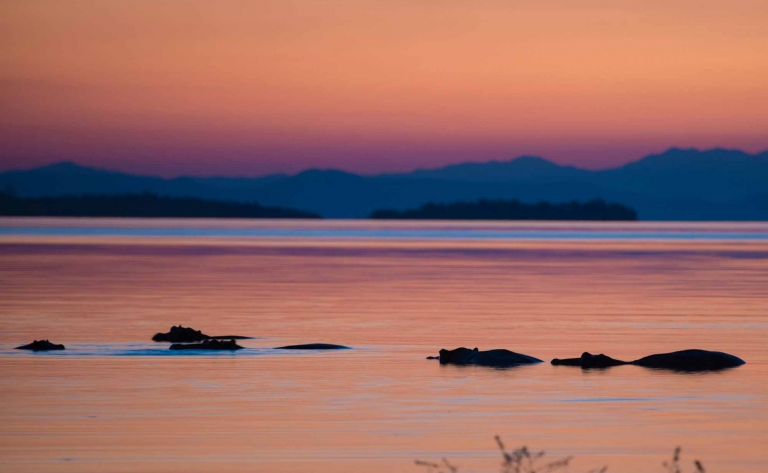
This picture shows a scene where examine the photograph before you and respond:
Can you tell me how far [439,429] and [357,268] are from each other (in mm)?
45800

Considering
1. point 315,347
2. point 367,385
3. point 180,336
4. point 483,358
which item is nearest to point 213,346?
point 180,336

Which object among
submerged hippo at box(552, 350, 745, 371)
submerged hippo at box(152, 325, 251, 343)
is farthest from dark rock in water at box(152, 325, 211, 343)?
submerged hippo at box(552, 350, 745, 371)

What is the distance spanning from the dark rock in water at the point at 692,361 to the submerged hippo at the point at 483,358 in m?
2.00

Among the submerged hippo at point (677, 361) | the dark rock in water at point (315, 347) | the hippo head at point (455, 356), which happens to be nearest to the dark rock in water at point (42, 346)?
the dark rock in water at point (315, 347)

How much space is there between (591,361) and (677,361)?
159cm

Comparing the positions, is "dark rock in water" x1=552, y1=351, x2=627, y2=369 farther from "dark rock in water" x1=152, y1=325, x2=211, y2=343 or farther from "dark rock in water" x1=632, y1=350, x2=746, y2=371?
"dark rock in water" x1=152, y1=325, x2=211, y2=343

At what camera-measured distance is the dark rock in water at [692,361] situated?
22.9 m

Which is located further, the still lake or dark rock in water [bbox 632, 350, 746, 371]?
dark rock in water [bbox 632, 350, 746, 371]

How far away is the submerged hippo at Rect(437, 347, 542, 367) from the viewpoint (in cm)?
2322

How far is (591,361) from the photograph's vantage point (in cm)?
2273

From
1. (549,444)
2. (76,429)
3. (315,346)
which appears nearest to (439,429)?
(549,444)

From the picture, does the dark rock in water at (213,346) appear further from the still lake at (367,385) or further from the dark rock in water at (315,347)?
the dark rock in water at (315,347)

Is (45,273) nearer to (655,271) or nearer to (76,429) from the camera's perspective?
(655,271)

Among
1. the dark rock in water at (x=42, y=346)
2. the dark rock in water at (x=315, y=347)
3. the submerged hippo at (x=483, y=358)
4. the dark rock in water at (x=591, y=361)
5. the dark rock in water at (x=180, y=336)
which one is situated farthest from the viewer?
the dark rock in water at (x=180, y=336)
